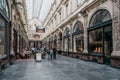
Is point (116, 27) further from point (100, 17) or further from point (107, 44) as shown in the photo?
point (100, 17)

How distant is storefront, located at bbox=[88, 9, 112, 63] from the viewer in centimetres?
1260

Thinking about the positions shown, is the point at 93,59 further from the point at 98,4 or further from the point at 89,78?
the point at 89,78

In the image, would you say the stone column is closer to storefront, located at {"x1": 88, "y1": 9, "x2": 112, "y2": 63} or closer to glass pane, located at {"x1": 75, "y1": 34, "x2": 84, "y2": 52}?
storefront, located at {"x1": 88, "y1": 9, "x2": 112, "y2": 63}

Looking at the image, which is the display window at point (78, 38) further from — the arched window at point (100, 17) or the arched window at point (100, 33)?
the arched window at point (100, 17)

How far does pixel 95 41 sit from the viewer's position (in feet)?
49.2

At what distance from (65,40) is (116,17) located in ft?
50.7

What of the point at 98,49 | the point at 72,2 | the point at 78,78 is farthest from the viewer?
the point at 72,2

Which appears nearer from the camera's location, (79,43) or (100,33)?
(100,33)

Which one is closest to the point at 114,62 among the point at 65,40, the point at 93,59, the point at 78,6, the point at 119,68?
the point at 119,68

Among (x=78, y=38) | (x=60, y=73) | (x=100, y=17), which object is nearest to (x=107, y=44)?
(x=100, y=17)

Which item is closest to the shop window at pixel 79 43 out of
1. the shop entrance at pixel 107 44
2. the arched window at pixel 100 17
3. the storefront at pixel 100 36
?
the storefront at pixel 100 36

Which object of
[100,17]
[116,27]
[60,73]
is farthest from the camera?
[100,17]

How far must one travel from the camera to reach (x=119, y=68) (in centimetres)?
1025

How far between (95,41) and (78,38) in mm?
4725
